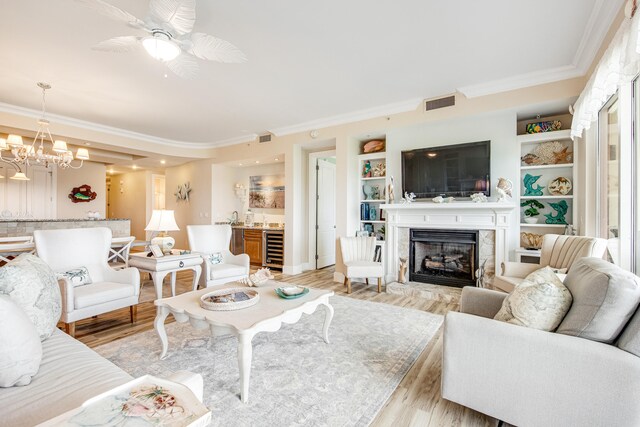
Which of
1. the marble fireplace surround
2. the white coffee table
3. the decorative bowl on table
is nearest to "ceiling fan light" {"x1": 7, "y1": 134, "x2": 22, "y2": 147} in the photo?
the white coffee table

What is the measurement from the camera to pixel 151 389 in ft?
2.96

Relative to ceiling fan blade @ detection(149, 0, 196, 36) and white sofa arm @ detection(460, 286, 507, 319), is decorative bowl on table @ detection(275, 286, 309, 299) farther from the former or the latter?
ceiling fan blade @ detection(149, 0, 196, 36)

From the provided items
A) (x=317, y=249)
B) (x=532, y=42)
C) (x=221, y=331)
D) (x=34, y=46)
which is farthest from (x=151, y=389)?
(x=317, y=249)

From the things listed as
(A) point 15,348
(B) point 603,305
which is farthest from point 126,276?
(B) point 603,305

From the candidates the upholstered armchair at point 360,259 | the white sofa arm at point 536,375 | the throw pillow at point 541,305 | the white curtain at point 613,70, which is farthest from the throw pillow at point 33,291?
the white curtain at point 613,70

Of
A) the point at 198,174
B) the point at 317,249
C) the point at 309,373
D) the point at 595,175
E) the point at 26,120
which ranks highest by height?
the point at 26,120

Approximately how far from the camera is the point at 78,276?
283 cm

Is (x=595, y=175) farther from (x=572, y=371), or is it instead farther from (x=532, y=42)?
(x=572, y=371)

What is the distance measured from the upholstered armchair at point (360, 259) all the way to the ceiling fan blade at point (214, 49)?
2940mm

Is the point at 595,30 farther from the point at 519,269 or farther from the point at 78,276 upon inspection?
the point at 78,276

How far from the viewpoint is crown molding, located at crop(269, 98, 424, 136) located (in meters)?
4.24

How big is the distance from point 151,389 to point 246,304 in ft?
4.26

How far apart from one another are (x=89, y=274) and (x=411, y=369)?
10.3 feet

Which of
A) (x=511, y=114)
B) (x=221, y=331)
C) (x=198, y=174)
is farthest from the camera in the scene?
(x=198, y=174)
